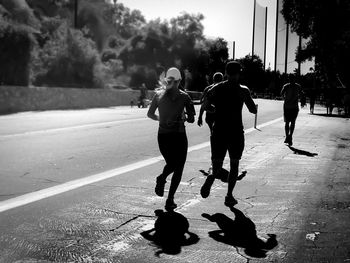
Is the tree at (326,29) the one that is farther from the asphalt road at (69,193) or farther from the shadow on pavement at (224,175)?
the shadow on pavement at (224,175)

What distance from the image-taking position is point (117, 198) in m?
6.39

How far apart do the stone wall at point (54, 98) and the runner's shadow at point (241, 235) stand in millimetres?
22534

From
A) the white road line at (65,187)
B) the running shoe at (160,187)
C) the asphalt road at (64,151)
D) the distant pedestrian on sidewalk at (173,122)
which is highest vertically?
the distant pedestrian on sidewalk at (173,122)

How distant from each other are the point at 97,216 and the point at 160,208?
84cm

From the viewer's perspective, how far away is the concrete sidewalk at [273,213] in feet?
14.1

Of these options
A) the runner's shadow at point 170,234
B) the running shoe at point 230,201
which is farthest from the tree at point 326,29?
the runner's shadow at point 170,234

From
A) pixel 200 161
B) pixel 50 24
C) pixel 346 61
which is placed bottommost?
pixel 200 161

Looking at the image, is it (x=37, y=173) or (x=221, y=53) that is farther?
(x=221, y=53)

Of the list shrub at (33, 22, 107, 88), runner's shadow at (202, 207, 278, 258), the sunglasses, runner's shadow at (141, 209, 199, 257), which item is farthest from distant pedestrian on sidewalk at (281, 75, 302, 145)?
shrub at (33, 22, 107, 88)

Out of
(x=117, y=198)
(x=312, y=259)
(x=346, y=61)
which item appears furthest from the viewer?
(x=346, y=61)

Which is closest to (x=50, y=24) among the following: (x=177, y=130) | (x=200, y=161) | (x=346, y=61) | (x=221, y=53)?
(x=221, y=53)

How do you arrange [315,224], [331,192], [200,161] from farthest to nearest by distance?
[200,161]
[331,192]
[315,224]

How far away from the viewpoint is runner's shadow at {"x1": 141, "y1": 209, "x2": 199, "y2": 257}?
4463mm

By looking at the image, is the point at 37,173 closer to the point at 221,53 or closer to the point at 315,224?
the point at 315,224
